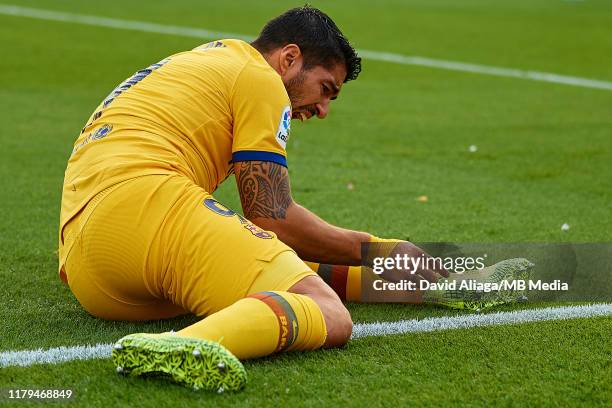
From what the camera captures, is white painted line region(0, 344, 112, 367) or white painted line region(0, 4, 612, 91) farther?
white painted line region(0, 4, 612, 91)

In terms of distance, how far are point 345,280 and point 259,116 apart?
91 centimetres

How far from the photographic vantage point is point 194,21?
16734 mm

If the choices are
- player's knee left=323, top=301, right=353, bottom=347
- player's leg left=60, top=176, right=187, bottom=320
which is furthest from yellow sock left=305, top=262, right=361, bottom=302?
player's leg left=60, top=176, right=187, bottom=320

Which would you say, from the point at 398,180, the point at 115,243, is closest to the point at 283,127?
the point at 115,243

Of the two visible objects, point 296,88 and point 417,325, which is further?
point 296,88

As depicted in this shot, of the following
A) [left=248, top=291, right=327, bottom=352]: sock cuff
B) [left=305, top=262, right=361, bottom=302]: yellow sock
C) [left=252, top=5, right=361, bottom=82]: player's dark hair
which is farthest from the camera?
[left=305, top=262, right=361, bottom=302]: yellow sock

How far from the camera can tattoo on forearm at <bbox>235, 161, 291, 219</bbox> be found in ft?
12.7

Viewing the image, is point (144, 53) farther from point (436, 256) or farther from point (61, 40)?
point (436, 256)

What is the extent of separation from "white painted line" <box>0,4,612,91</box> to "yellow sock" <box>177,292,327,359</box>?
339 inches

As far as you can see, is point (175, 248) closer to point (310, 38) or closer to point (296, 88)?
point (296, 88)

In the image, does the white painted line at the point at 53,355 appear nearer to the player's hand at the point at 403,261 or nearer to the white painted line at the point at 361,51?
the player's hand at the point at 403,261

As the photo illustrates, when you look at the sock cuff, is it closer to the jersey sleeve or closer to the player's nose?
the jersey sleeve

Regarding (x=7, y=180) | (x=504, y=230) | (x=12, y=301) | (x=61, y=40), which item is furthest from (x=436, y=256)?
(x=61, y=40)

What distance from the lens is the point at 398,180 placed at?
277 inches
